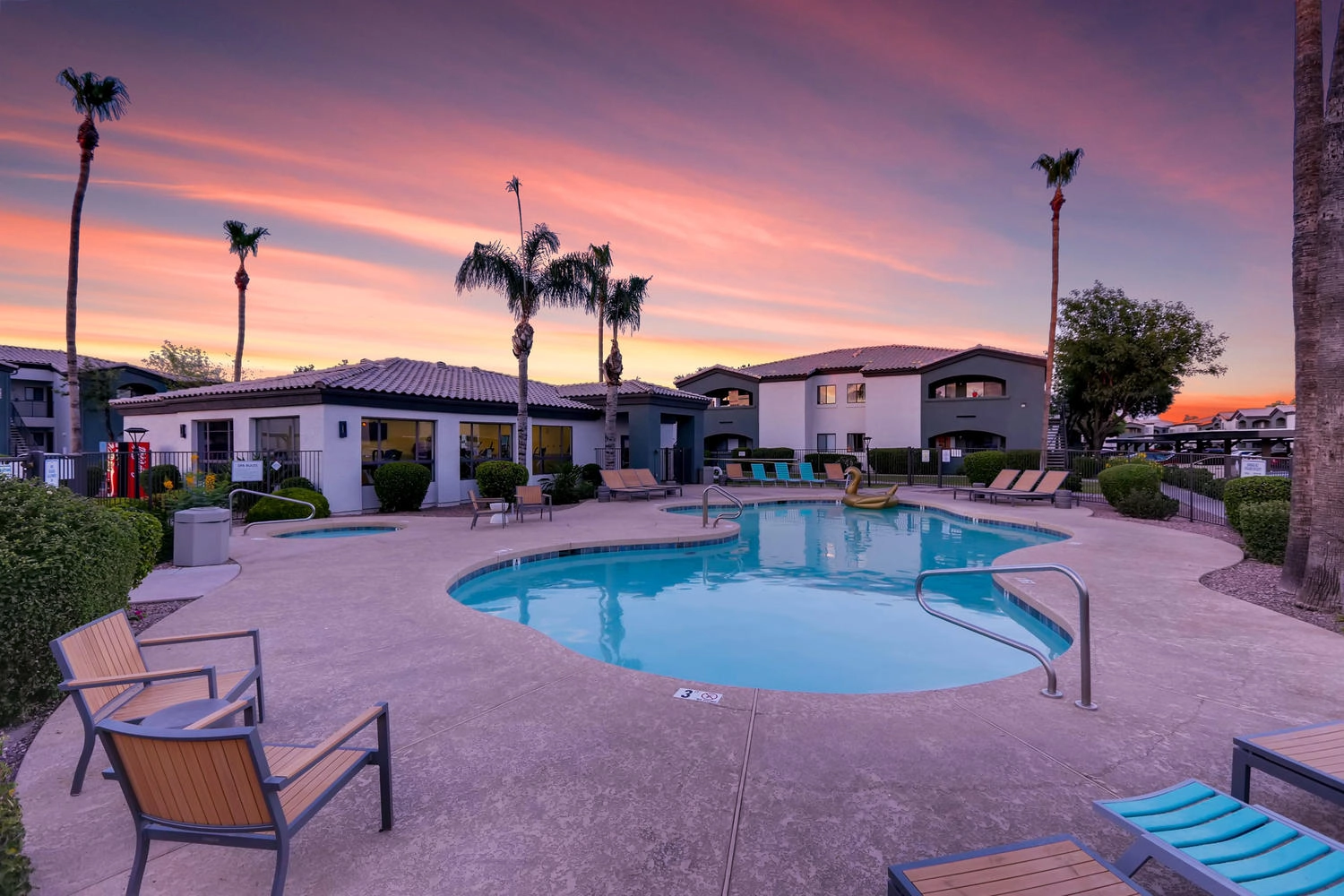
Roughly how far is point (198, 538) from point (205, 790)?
9.43m

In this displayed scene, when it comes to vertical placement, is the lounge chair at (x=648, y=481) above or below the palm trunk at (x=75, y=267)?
below

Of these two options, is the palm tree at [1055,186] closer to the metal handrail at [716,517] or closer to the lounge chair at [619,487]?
the metal handrail at [716,517]

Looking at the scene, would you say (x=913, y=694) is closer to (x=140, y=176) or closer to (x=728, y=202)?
(x=728, y=202)

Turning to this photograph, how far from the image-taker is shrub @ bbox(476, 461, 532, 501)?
1817 centimetres

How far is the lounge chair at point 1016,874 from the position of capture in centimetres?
192

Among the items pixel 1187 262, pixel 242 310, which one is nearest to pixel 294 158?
pixel 242 310

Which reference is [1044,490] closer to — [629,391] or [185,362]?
[629,391]

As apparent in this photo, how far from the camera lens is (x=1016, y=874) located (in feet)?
6.59

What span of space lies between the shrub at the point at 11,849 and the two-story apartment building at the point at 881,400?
33614mm

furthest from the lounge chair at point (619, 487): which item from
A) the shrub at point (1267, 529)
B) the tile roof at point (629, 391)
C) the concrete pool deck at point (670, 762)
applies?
the shrub at point (1267, 529)

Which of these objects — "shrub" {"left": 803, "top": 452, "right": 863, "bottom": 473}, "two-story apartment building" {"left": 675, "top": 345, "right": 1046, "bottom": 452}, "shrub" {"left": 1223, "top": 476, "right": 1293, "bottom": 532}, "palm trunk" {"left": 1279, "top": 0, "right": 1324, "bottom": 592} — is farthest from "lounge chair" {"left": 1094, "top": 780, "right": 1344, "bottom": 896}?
"two-story apartment building" {"left": 675, "top": 345, "right": 1046, "bottom": 452}

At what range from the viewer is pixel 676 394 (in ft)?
84.5

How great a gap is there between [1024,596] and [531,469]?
57.7ft

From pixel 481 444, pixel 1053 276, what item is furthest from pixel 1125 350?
pixel 481 444
